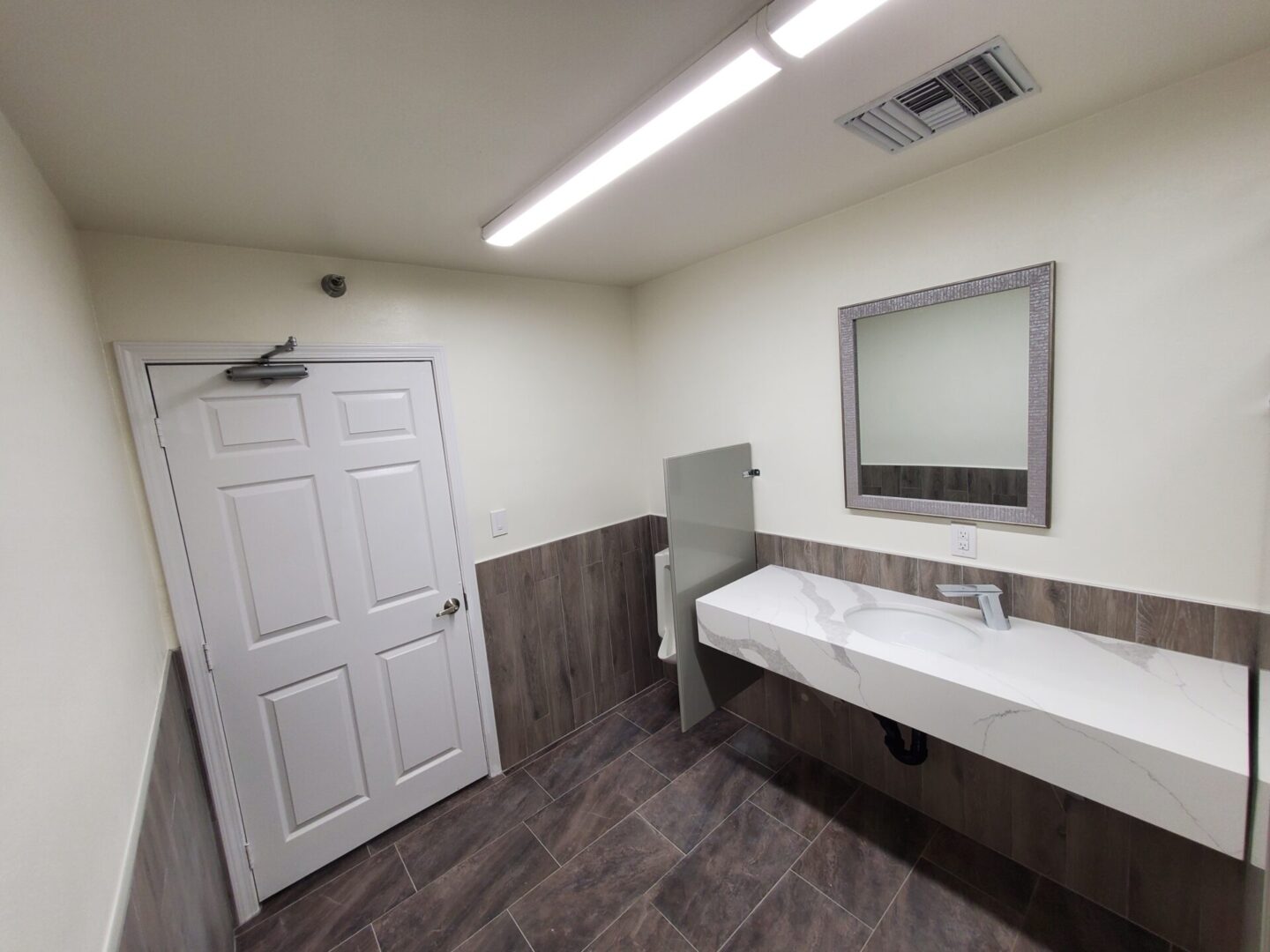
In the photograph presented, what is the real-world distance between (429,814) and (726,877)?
1291 mm

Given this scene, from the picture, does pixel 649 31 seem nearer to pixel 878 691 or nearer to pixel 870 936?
pixel 878 691

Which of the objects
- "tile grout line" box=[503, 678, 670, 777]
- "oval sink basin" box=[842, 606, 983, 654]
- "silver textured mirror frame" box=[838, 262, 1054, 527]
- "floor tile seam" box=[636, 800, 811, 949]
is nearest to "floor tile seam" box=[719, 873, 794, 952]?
"floor tile seam" box=[636, 800, 811, 949]

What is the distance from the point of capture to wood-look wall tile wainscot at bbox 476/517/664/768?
2.44m

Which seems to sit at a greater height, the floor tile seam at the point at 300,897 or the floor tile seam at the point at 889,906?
the floor tile seam at the point at 300,897

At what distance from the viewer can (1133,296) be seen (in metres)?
1.40

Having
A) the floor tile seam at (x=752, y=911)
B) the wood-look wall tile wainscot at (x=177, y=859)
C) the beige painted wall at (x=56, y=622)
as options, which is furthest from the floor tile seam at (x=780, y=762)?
the beige painted wall at (x=56, y=622)

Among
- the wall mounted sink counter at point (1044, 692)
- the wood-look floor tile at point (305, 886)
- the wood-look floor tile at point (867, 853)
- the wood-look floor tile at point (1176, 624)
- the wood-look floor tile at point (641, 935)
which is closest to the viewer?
the wall mounted sink counter at point (1044, 692)

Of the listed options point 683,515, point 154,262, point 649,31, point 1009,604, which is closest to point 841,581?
point 1009,604

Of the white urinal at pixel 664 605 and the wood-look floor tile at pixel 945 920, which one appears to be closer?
the wood-look floor tile at pixel 945 920

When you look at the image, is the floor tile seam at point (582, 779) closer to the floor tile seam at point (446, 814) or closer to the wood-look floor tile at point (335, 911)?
the floor tile seam at point (446, 814)

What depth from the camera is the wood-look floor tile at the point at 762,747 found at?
2357 millimetres

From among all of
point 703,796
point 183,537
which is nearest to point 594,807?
point 703,796

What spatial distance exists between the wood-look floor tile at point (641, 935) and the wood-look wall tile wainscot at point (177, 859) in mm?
1104

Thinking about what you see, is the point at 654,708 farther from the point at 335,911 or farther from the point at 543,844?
the point at 335,911
